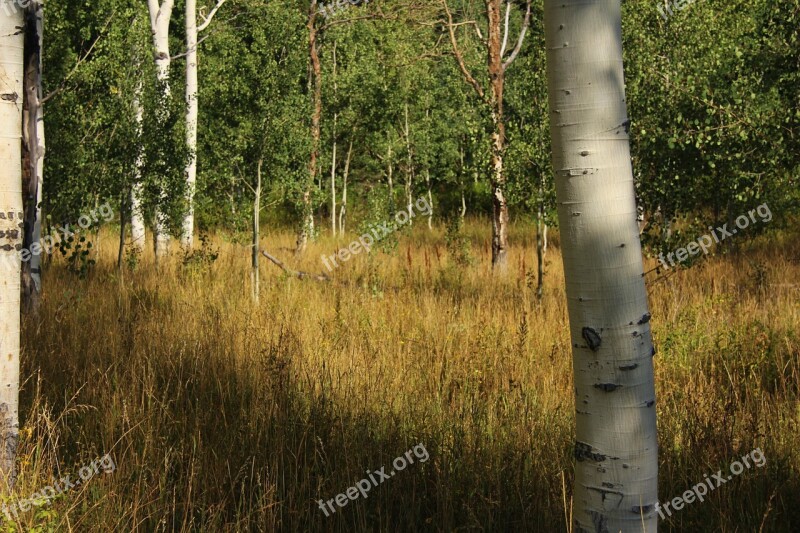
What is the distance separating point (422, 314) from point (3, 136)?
450 cm

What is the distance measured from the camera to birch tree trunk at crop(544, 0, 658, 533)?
2152 mm

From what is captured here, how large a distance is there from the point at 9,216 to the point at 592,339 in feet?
7.82

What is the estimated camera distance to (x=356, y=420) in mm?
3961

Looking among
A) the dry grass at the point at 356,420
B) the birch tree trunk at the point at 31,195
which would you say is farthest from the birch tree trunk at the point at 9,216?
the birch tree trunk at the point at 31,195

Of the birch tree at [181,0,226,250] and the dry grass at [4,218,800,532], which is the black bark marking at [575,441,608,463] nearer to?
the dry grass at [4,218,800,532]

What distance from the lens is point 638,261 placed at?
2.19 meters

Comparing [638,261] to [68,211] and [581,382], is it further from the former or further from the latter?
[68,211]

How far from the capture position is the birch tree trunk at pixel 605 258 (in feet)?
7.06

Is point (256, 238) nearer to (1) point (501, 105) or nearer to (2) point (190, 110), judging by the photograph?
(2) point (190, 110)

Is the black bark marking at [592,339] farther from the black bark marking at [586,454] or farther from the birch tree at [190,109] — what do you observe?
the birch tree at [190,109]

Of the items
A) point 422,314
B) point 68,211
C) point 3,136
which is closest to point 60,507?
point 3,136

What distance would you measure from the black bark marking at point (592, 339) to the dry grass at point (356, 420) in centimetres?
104

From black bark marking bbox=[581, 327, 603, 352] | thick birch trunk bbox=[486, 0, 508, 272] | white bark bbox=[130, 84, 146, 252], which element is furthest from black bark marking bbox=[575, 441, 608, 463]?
thick birch trunk bbox=[486, 0, 508, 272]

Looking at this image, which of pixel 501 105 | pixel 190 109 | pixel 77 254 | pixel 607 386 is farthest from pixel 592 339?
pixel 190 109
